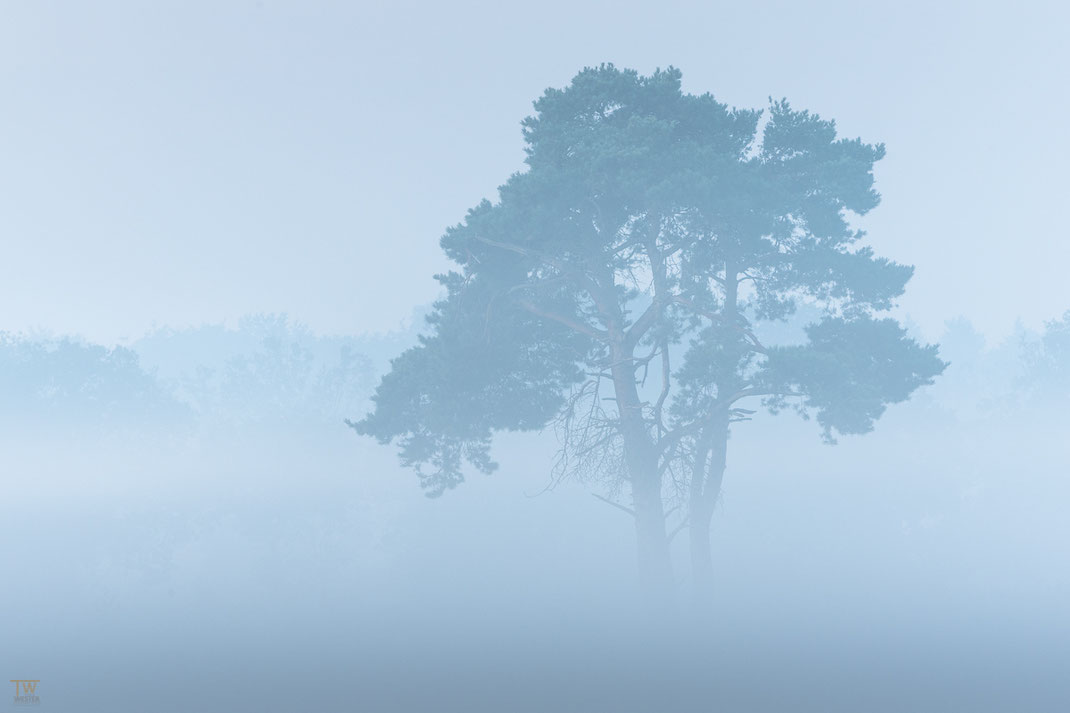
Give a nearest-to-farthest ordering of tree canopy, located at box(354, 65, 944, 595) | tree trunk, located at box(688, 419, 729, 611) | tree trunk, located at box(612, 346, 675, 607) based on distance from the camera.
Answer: tree canopy, located at box(354, 65, 944, 595) → tree trunk, located at box(612, 346, 675, 607) → tree trunk, located at box(688, 419, 729, 611)

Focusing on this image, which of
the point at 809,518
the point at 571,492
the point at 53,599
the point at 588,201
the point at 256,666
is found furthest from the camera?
the point at 571,492

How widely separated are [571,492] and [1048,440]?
3606 cm

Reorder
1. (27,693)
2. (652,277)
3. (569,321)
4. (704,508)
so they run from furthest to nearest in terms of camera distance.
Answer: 1. (704,508)
2. (652,277)
3. (569,321)
4. (27,693)

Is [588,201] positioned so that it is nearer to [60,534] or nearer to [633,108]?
[633,108]

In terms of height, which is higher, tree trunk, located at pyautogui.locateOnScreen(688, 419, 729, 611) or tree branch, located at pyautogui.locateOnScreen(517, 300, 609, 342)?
tree branch, located at pyautogui.locateOnScreen(517, 300, 609, 342)

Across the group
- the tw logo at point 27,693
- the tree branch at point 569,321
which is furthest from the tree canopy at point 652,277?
the tw logo at point 27,693

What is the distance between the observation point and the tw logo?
61.7 feet

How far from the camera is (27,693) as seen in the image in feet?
63.9

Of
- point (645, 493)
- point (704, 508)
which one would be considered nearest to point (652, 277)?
point (645, 493)

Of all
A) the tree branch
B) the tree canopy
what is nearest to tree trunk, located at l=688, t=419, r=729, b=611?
the tree canopy

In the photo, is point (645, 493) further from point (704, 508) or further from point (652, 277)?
point (652, 277)

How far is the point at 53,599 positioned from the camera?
33156mm

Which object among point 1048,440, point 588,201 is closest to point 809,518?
point 1048,440

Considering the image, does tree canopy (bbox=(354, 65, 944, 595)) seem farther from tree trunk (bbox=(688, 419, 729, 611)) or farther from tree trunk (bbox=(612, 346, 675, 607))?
tree trunk (bbox=(688, 419, 729, 611))
